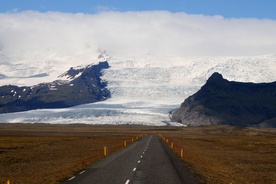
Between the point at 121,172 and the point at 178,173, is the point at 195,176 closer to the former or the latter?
the point at 178,173

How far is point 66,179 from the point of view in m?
25.7

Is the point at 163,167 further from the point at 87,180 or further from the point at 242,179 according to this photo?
the point at 87,180

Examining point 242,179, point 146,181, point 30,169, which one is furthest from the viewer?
point 30,169

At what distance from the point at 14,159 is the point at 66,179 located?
19897 millimetres

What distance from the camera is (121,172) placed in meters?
29.2

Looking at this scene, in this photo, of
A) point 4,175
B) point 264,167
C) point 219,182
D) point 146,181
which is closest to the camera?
point 146,181

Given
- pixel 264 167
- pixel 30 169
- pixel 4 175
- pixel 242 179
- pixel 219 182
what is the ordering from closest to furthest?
pixel 219 182 → pixel 4 175 → pixel 242 179 → pixel 30 169 → pixel 264 167

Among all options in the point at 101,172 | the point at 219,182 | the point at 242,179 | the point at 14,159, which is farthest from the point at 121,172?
the point at 14,159

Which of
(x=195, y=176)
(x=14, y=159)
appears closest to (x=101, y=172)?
(x=195, y=176)

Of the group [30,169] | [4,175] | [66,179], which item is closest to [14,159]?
[30,169]

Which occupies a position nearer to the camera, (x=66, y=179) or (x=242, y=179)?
(x=66, y=179)

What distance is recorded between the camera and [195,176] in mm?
29219

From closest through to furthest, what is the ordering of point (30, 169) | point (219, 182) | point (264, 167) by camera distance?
1. point (219, 182)
2. point (30, 169)
3. point (264, 167)

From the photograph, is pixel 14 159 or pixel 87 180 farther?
pixel 14 159
